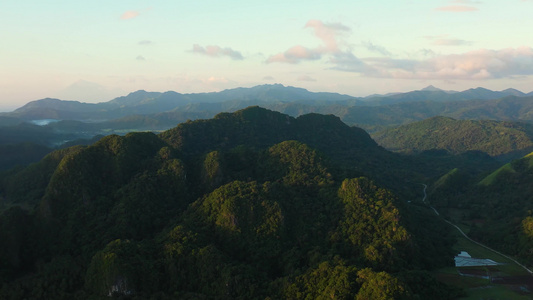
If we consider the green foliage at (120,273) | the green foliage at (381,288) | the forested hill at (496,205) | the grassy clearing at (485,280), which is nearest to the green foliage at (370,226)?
the grassy clearing at (485,280)

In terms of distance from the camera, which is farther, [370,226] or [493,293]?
[370,226]

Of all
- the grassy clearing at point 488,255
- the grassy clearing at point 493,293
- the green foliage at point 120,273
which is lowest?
the grassy clearing at point 488,255

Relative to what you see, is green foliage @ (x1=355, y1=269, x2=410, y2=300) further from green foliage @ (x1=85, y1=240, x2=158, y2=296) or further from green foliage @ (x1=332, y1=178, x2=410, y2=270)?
green foliage @ (x1=85, y1=240, x2=158, y2=296)

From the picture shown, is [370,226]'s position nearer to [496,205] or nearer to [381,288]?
[381,288]

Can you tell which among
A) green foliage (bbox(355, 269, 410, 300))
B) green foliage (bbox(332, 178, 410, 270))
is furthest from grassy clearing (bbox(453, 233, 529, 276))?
green foliage (bbox(355, 269, 410, 300))

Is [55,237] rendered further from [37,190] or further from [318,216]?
[318,216]

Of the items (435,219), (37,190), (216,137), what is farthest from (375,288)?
(216,137)

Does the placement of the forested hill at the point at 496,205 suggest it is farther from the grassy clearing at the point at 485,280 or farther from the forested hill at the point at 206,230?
the forested hill at the point at 206,230

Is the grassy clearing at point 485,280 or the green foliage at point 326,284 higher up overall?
the green foliage at point 326,284

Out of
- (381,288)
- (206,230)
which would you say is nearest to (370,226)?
(381,288)
